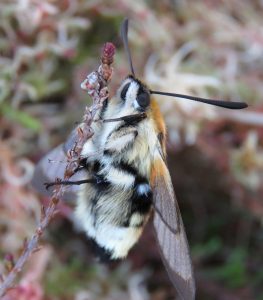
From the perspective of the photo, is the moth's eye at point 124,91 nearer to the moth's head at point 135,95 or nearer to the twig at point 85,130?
the moth's head at point 135,95

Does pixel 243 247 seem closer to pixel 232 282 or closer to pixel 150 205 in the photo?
pixel 232 282

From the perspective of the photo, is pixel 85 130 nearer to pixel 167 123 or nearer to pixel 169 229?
pixel 169 229

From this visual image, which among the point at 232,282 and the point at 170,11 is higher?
the point at 170,11

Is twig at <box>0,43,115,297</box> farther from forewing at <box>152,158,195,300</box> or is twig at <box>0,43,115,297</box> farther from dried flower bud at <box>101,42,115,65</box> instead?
forewing at <box>152,158,195,300</box>

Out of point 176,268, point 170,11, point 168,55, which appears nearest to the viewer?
point 176,268

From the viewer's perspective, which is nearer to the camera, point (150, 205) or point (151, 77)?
point (150, 205)

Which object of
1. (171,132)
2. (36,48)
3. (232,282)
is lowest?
(232,282)

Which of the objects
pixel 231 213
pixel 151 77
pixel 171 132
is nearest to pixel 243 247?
pixel 231 213
